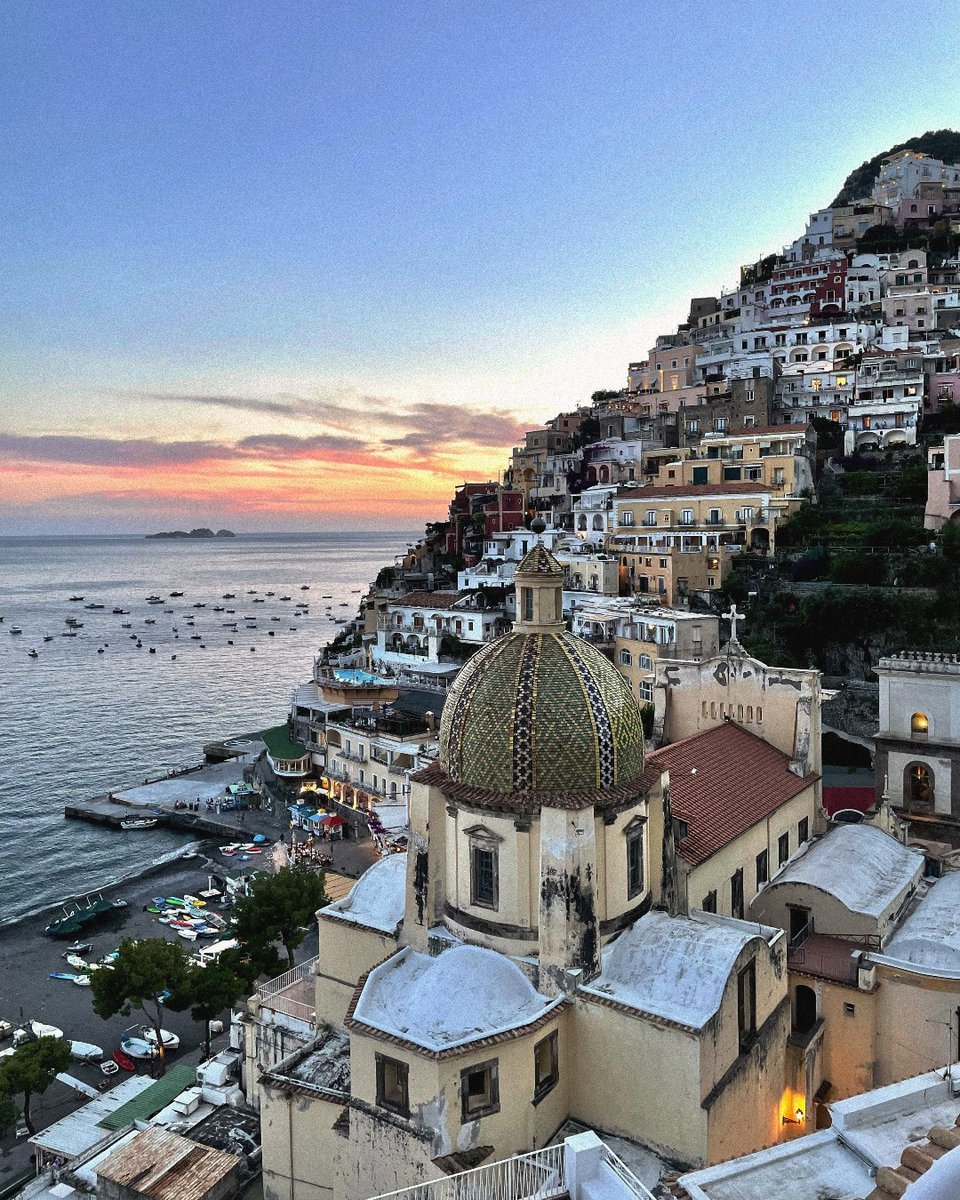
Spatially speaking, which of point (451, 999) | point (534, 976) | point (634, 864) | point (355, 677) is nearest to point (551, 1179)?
point (451, 999)

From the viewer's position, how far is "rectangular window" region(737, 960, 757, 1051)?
1389 cm

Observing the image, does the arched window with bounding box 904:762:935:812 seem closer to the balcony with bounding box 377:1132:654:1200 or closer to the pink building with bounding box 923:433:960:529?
the balcony with bounding box 377:1132:654:1200

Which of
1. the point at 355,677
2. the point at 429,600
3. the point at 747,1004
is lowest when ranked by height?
the point at 355,677

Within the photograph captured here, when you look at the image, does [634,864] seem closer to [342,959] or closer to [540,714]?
[540,714]

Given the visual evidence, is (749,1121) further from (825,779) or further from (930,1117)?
(825,779)

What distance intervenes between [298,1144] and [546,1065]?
474cm

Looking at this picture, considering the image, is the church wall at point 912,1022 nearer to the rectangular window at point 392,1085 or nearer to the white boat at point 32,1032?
the rectangular window at point 392,1085

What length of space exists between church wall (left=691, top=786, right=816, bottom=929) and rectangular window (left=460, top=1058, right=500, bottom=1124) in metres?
5.64

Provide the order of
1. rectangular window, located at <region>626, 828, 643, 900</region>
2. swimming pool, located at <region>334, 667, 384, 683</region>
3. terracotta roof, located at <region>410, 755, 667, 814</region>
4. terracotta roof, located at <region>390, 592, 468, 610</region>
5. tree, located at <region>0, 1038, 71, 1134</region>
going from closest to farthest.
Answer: terracotta roof, located at <region>410, 755, 667, 814</region> → rectangular window, located at <region>626, 828, 643, 900</region> → tree, located at <region>0, 1038, 71, 1134</region> → swimming pool, located at <region>334, 667, 384, 683</region> → terracotta roof, located at <region>390, 592, 468, 610</region>

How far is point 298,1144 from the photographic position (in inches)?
574

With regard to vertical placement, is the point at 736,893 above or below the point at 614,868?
below

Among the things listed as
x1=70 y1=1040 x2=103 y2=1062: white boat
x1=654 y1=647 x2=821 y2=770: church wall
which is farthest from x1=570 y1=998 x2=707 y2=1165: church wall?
x1=70 y1=1040 x2=103 y2=1062: white boat

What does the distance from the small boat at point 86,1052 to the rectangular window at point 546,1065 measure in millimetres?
18348

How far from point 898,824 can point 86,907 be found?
31228 mm
